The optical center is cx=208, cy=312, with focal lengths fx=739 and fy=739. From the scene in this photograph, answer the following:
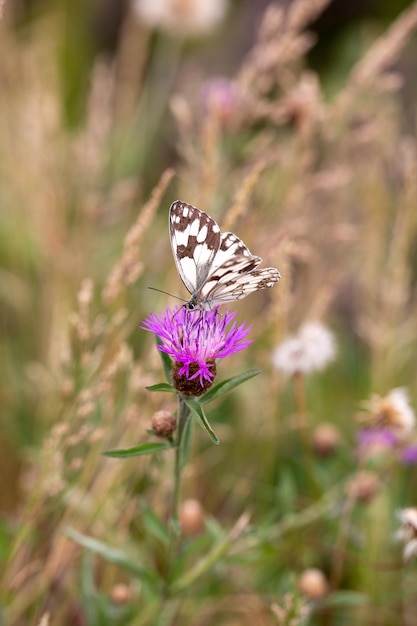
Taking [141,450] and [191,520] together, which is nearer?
[141,450]

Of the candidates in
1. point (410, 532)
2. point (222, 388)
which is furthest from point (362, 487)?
point (222, 388)

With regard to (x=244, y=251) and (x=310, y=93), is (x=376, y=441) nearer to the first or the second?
(x=244, y=251)

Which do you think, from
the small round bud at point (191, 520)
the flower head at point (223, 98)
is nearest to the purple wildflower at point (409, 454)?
the small round bud at point (191, 520)

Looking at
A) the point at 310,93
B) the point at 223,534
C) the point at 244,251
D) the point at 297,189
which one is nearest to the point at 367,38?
the point at 310,93

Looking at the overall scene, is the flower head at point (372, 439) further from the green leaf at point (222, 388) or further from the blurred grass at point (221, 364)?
the green leaf at point (222, 388)

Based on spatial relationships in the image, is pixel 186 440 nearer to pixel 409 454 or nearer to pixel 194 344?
pixel 194 344

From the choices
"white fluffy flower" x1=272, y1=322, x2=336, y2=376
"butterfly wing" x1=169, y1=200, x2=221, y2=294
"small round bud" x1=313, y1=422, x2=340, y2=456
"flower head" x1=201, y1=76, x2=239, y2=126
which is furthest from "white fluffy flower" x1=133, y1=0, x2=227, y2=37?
"butterfly wing" x1=169, y1=200, x2=221, y2=294

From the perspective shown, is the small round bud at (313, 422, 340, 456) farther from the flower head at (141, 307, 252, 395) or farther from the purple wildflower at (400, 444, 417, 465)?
the flower head at (141, 307, 252, 395)
